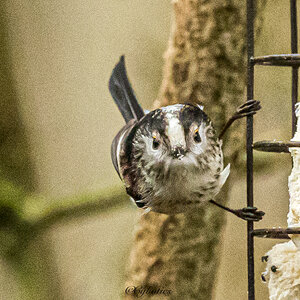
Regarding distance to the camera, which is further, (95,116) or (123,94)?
(95,116)

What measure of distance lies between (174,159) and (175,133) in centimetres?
6

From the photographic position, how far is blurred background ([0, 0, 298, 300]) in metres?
1.76

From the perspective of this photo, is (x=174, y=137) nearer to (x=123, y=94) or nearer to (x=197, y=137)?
(x=197, y=137)

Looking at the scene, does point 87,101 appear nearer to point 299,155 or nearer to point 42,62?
point 42,62

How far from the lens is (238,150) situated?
1.71m

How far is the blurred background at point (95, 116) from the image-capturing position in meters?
1.76

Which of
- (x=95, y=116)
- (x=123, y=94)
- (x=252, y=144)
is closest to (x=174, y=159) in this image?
(x=252, y=144)

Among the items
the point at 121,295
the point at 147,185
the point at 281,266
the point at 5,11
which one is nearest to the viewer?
the point at 281,266

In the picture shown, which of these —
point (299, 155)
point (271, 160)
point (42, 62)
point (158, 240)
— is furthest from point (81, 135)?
point (299, 155)

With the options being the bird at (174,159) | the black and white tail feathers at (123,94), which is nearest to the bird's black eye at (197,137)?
the bird at (174,159)

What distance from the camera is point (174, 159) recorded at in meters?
1.30

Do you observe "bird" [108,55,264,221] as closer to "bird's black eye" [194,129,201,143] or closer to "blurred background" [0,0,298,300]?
"bird's black eye" [194,129,201,143]

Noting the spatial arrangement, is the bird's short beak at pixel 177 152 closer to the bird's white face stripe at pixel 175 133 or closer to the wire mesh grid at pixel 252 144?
the bird's white face stripe at pixel 175 133

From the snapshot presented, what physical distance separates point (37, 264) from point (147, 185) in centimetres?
46
